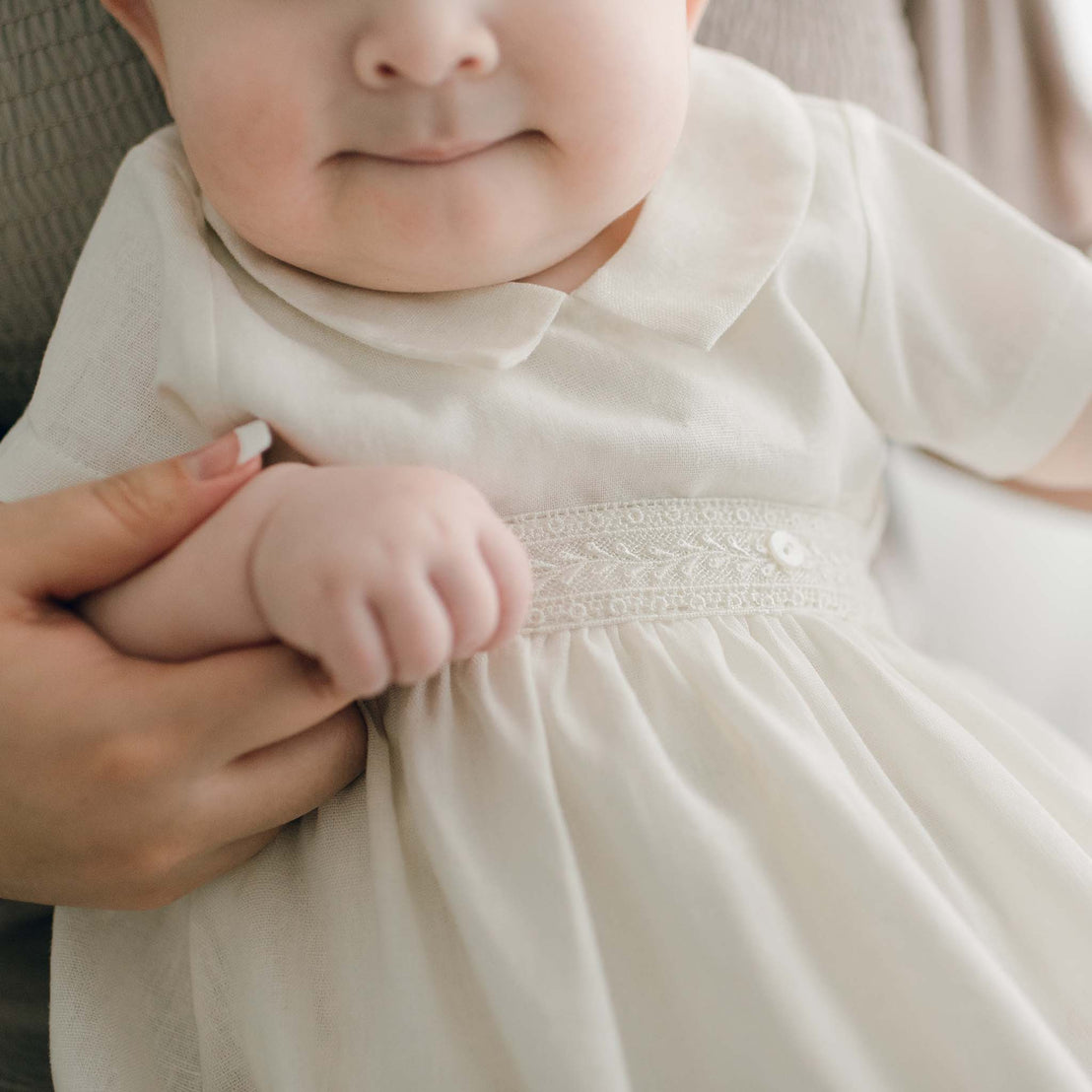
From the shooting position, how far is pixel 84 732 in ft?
1.90

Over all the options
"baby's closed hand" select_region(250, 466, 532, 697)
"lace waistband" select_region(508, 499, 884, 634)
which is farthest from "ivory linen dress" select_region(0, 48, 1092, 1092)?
"baby's closed hand" select_region(250, 466, 532, 697)

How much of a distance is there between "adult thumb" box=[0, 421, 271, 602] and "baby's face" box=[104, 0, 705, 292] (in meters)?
0.14

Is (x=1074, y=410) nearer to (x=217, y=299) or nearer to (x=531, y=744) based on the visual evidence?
(x=531, y=744)

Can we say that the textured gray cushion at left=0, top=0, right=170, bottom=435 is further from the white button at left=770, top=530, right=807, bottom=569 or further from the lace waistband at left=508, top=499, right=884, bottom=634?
the white button at left=770, top=530, right=807, bottom=569

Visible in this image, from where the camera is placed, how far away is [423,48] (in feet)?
1.79

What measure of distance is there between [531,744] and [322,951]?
0.18 m

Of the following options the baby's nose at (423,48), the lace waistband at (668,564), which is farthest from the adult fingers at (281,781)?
the baby's nose at (423,48)

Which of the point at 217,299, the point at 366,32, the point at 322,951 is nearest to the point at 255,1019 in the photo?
the point at 322,951

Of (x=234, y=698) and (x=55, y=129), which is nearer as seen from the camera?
(x=234, y=698)

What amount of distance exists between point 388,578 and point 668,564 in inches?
9.3

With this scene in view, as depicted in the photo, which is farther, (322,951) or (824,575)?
(824,575)

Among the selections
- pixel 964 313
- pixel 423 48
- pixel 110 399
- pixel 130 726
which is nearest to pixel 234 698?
pixel 130 726

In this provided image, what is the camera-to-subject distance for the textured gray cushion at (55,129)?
847 mm

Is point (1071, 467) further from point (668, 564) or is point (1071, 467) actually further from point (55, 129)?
point (55, 129)
